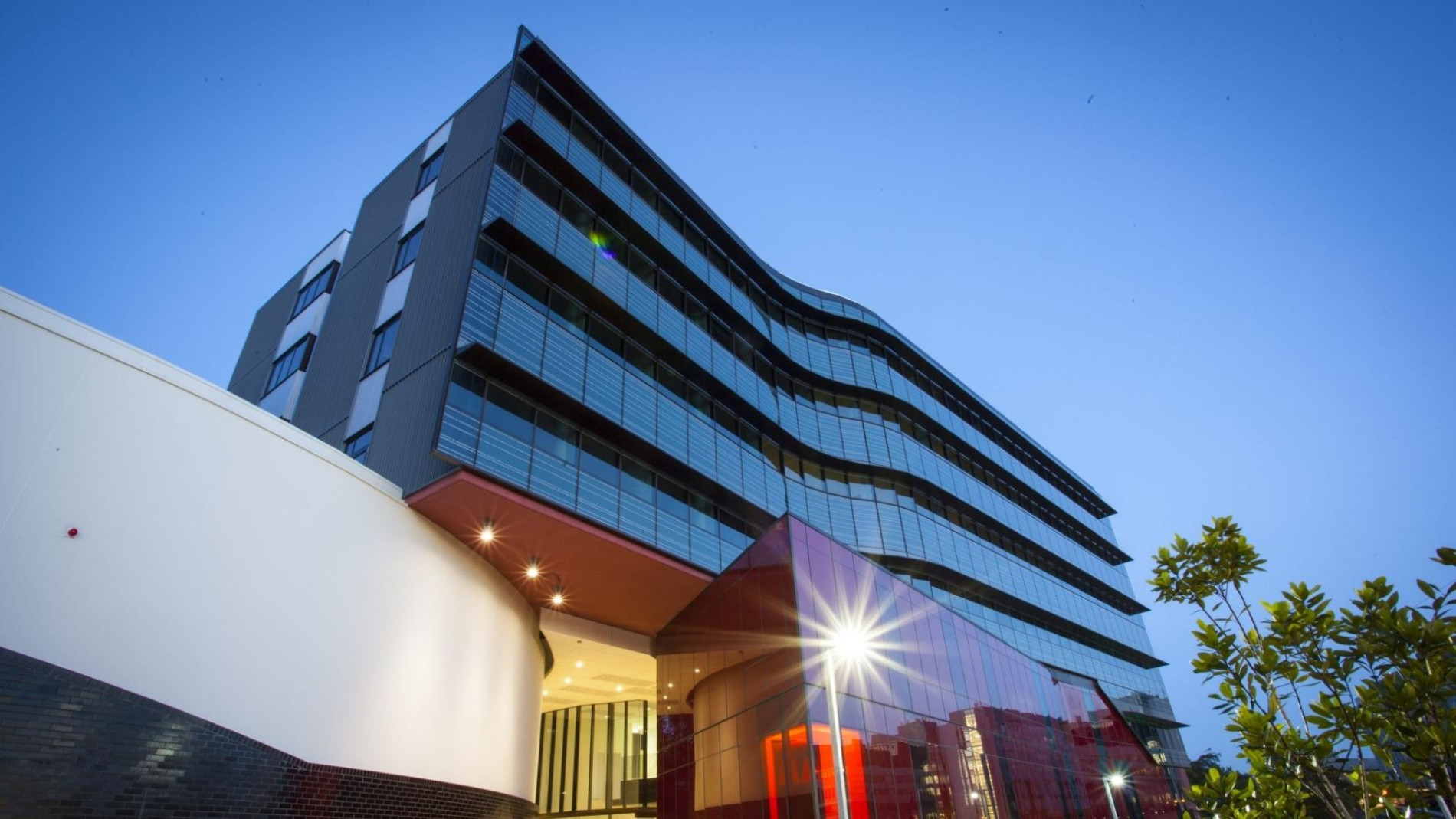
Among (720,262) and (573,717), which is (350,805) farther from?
(720,262)

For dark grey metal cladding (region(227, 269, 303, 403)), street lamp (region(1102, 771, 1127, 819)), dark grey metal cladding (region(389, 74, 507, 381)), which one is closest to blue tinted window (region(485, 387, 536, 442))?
dark grey metal cladding (region(389, 74, 507, 381))

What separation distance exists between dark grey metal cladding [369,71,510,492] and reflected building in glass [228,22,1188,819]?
0.41ft

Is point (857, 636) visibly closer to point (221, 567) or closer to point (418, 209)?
point (221, 567)

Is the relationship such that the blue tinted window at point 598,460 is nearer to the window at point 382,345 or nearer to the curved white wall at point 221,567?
the curved white wall at point 221,567

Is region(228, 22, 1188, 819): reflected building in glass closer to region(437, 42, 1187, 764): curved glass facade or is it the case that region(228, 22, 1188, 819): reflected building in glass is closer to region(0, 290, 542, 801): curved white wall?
region(437, 42, 1187, 764): curved glass facade

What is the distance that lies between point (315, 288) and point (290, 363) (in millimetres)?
3836

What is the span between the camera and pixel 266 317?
3575 cm

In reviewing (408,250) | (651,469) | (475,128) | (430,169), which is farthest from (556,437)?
(430,169)

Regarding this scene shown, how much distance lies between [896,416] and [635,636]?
69.7 feet

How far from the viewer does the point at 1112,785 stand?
34.2 meters

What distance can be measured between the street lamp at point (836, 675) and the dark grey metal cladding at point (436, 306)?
10302 mm

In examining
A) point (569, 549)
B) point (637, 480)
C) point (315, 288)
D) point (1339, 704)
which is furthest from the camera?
point (315, 288)

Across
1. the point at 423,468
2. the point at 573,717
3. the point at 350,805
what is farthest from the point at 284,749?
the point at 573,717

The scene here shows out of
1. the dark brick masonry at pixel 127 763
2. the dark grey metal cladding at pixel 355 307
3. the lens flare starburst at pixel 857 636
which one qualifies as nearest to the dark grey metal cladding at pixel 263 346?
the dark grey metal cladding at pixel 355 307
